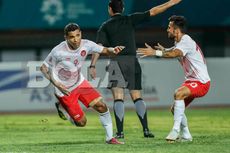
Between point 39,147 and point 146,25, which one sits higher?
point 146,25

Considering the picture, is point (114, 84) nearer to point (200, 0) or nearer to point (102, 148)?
point (102, 148)

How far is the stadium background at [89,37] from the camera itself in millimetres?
23578

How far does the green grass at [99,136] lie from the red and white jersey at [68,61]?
40.0 inches

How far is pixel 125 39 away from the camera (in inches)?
533

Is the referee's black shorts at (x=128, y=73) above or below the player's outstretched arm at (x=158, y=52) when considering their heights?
below

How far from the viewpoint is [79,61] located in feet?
39.9

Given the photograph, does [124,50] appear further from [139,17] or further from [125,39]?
[139,17]

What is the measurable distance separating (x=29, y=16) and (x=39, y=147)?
14.0m

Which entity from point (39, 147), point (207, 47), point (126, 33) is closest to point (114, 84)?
point (126, 33)

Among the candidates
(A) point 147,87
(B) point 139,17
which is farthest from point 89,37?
(B) point 139,17

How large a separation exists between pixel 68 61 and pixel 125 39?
1713 mm

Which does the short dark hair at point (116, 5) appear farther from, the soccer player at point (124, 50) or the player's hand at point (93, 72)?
the player's hand at point (93, 72)

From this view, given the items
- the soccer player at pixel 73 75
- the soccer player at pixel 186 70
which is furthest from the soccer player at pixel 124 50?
the soccer player at pixel 73 75

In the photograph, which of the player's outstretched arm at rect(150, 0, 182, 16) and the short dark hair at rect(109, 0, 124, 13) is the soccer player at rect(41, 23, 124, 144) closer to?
the short dark hair at rect(109, 0, 124, 13)
